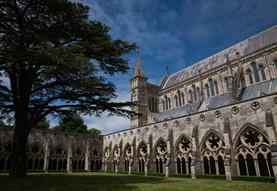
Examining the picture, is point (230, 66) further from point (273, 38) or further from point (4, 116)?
point (4, 116)

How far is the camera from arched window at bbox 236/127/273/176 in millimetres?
15094

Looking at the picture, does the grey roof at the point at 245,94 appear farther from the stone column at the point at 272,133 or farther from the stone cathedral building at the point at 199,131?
the stone column at the point at 272,133

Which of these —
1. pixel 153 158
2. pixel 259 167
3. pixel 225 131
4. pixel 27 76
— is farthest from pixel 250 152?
pixel 27 76

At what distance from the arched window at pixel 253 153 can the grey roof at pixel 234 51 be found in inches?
543

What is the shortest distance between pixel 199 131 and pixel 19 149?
47.1ft

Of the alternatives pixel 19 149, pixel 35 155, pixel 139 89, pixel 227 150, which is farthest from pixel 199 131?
pixel 35 155

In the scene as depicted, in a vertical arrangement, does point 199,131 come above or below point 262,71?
below

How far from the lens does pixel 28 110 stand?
14453 millimetres

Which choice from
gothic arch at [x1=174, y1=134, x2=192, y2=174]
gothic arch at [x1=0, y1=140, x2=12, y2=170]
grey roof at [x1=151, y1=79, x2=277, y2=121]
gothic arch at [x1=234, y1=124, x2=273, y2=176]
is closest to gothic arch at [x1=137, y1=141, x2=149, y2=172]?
gothic arch at [x1=174, y1=134, x2=192, y2=174]

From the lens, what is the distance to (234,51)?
96.9 feet

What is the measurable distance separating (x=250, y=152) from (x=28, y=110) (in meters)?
16.0

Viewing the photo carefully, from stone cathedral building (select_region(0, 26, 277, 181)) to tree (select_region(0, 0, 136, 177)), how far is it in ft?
12.0

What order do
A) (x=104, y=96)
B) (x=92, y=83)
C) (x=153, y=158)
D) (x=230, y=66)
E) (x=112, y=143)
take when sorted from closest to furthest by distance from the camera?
1. (x=92, y=83)
2. (x=104, y=96)
3. (x=153, y=158)
4. (x=230, y=66)
5. (x=112, y=143)

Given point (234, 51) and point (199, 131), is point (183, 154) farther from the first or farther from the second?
point (234, 51)
